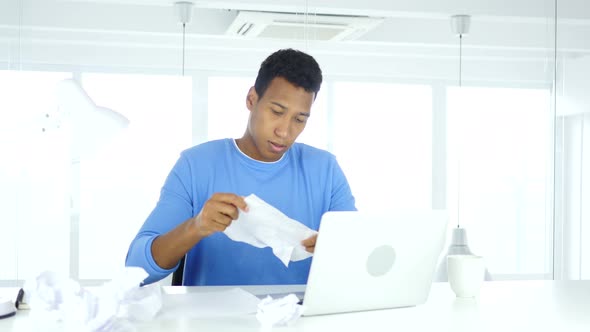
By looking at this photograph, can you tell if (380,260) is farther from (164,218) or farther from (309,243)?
(164,218)

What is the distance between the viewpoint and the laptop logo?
5.42 feet

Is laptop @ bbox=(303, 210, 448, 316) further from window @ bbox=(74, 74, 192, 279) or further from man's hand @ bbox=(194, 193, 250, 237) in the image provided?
window @ bbox=(74, 74, 192, 279)

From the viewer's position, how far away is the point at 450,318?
5.39ft

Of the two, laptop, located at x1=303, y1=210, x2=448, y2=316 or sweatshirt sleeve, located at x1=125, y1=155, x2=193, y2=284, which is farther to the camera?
sweatshirt sleeve, located at x1=125, y1=155, x2=193, y2=284

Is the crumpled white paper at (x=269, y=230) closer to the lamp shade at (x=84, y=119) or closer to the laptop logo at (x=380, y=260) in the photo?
the laptop logo at (x=380, y=260)

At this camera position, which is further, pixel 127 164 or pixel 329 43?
pixel 329 43

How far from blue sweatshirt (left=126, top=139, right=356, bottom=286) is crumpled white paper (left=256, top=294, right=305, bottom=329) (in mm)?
784

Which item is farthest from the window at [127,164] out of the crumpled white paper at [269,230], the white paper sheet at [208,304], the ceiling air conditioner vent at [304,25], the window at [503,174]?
the crumpled white paper at [269,230]

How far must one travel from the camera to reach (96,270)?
12.5 feet

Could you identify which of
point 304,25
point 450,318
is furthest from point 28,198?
point 450,318

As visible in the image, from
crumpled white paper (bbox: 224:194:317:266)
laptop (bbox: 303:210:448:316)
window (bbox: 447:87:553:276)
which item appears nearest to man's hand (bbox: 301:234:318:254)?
crumpled white paper (bbox: 224:194:317:266)

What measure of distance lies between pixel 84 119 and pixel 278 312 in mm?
626

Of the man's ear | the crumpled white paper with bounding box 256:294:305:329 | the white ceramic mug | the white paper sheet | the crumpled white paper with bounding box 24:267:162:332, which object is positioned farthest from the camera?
the man's ear

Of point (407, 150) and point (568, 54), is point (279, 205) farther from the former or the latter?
point (568, 54)
